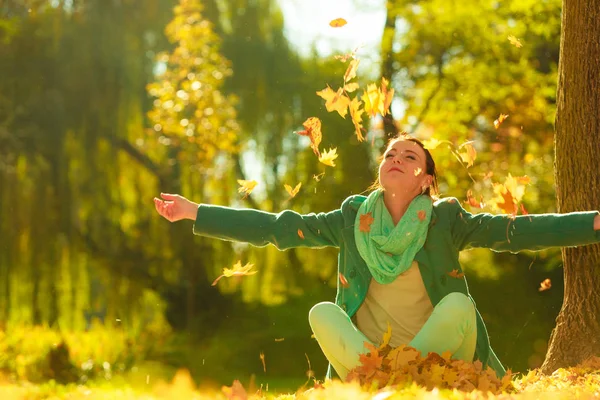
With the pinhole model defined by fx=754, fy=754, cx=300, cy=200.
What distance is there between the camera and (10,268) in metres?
10.9

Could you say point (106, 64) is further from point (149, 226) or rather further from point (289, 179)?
point (289, 179)

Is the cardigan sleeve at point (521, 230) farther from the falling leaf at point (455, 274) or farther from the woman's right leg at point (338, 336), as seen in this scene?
the woman's right leg at point (338, 336)

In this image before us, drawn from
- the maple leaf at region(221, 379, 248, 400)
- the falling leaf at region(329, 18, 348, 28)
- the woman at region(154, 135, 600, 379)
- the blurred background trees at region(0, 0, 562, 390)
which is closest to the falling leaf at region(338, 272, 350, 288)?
the woman at region(154, 135, 600, 379)

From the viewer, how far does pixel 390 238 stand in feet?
11.7

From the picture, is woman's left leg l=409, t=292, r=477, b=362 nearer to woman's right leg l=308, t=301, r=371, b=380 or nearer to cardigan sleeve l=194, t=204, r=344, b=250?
woman's right leg l=308, t=301, r=371, b=380

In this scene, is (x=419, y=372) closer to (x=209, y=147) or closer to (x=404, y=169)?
(x=404, y=169)

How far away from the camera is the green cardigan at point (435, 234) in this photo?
356 cm

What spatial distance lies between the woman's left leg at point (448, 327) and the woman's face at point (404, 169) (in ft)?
2.06

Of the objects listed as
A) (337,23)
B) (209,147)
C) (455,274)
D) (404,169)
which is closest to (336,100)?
(337,23)

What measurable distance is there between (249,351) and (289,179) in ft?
8.75

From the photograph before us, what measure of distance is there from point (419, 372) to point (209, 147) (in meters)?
8.64

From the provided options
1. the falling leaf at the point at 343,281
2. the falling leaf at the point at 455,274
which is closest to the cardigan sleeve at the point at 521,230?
the falling leaf at the point at 455,274

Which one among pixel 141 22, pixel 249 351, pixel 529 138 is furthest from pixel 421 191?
pixel 141 22

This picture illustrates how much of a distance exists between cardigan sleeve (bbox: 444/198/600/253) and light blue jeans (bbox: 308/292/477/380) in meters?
0.36
